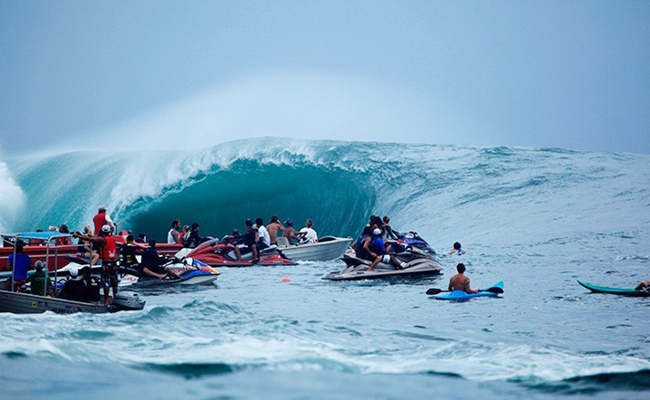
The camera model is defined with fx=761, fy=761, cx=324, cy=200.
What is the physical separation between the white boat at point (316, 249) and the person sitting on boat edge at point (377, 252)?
15.0ft

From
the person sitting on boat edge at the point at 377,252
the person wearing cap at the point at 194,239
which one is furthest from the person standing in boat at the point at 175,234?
the person sitting on boat edge at the point at 377,252

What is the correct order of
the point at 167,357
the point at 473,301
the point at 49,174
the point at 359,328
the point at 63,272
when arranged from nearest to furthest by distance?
A: the point at 167,357
the point at 359,328
the point at 473,301
the point at 63,272
the point at 49,174

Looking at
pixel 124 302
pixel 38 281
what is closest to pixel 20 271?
pixel 38 281

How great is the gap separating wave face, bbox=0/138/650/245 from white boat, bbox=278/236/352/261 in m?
7.82

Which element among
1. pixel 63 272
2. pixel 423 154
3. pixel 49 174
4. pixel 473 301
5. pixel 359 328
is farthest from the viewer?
pixel 49 174

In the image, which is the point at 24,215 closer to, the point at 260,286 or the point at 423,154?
the point at 423,154

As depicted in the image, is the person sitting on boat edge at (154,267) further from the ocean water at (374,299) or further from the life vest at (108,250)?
the life vest at (108,250)

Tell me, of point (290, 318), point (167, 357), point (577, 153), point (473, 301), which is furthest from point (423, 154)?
point (167, 357)

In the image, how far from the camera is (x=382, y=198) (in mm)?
33781

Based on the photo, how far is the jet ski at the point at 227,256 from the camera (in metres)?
20.7

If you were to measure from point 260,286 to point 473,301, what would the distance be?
4.78m

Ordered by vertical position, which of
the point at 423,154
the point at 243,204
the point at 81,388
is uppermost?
the point at 423,154

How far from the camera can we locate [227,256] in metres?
20.9

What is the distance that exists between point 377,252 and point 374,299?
3.52 meters
